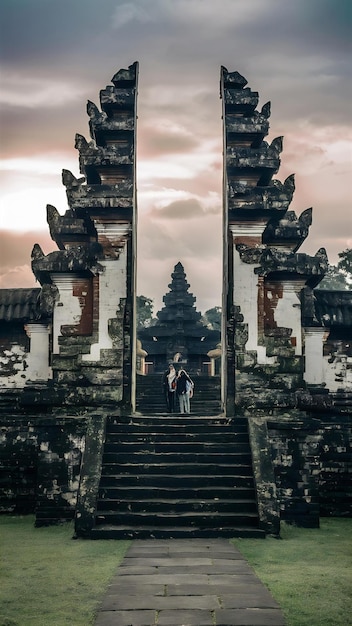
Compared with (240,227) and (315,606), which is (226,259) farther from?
(315,606)

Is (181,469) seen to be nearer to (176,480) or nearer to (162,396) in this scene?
(176,480)

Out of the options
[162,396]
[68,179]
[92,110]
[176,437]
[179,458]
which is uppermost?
[92,110]

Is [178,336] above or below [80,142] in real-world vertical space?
below

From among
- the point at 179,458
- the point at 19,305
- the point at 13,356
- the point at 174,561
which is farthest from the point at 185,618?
the point at 19,305

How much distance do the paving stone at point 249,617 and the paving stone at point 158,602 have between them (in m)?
0.23

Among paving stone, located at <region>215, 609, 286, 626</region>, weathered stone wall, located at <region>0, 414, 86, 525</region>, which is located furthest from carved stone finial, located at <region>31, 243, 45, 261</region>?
paving stone, located at <region>215, 609, 286, 626</region>

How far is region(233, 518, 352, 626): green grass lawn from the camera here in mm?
6582

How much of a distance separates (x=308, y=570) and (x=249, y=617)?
2252 millimetres

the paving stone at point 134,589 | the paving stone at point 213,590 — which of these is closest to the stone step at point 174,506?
the paving stone at point 134,589

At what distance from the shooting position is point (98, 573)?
820cm

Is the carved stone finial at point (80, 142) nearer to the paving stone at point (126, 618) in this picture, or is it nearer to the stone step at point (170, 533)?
the stone step at point (170, 533)

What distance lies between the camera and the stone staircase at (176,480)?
11.0m

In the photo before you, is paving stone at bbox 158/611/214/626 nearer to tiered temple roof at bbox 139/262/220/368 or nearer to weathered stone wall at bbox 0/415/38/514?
weathered stone wall at bbox 0/415/38/514

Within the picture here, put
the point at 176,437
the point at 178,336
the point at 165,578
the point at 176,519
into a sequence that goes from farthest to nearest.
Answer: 1. the point at 178,336
2. the point at 176,437
3. the point at 176,519
4. the point at 165,578
